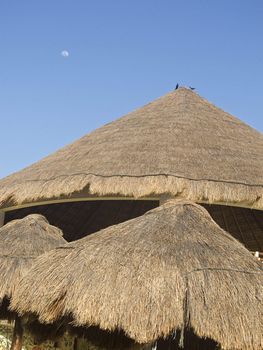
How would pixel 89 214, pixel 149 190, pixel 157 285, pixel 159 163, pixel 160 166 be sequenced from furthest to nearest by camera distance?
pixel 89 214
pixel 159 163
pixel 160 166
pixel 149 190
pixel 157 285

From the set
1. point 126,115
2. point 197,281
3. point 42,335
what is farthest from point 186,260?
point 126,115

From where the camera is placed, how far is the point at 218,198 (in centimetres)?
785

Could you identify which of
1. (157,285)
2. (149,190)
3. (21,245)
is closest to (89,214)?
(149,190)

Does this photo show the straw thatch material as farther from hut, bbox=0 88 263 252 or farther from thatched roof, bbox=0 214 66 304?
thatched roof, bbox=0 214 66 304

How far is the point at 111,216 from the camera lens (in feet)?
42.2

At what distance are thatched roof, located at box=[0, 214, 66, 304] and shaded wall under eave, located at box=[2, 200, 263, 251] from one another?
410cm

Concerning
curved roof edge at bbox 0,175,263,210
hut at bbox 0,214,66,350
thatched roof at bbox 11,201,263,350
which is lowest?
thatched roof at bbox 11,201,263,350

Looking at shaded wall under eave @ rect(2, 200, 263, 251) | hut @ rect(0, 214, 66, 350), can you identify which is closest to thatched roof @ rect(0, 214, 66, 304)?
hut @ rect(0, 214, 66, 350)

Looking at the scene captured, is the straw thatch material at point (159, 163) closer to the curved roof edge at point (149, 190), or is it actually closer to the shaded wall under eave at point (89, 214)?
the curved roof edge at point (149, 190)

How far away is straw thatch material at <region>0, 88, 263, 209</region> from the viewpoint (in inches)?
314

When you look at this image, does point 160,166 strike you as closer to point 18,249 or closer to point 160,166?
point 160,166

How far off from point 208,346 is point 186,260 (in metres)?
0.83

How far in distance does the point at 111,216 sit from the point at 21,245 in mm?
5784

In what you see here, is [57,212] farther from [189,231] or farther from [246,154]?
[189,231]
